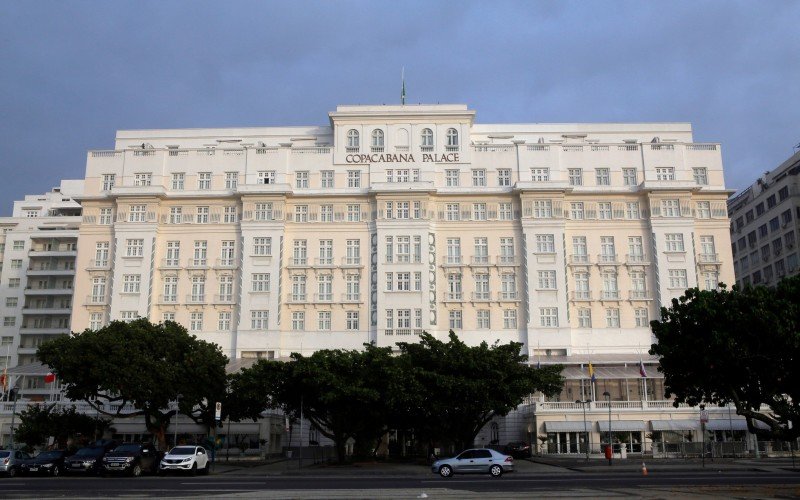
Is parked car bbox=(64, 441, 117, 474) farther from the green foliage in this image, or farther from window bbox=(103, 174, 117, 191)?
window bbox=(103, 174, 117, 191)

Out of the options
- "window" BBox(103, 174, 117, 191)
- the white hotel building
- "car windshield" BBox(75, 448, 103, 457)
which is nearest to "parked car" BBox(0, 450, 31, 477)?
"car windshield" BBox(75, 448, 103, 457)

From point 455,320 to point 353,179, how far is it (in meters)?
18.2

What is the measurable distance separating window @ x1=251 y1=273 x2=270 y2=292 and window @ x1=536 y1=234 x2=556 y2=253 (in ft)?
89.9

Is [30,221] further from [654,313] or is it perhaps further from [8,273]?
[654,313]

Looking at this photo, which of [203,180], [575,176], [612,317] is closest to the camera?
[612,317]

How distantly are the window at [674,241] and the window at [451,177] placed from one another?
874 inches

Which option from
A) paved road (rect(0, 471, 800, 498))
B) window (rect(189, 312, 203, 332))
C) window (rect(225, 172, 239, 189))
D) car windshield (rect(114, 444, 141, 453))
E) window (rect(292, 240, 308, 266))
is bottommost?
paved road (rect(0, 471, 800, 498))

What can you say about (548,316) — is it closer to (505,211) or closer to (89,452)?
(505,211)

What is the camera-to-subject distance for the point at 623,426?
57406 millimetres

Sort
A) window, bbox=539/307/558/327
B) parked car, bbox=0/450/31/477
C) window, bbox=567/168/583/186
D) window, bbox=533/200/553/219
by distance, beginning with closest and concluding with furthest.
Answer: parked car, bbox=0/450/31/477
window, bbox=539/307/558/327
window, bbox=533/200/553/219
window, bbox=567/168/583/186

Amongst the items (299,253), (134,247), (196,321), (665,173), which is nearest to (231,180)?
(299,253)

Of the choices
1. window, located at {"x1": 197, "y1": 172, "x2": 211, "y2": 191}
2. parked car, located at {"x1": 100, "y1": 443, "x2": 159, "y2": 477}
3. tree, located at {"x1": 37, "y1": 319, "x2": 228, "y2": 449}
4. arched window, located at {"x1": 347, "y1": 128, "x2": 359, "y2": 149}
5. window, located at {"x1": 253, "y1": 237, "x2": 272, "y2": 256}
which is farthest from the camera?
arched window, located at {"x1": 347, "y1": 128, "x2": 359, "y2": 149}

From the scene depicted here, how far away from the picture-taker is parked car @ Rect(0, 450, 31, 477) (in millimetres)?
36219

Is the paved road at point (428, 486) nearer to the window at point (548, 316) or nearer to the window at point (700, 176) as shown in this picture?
the window at point (548, 316)
